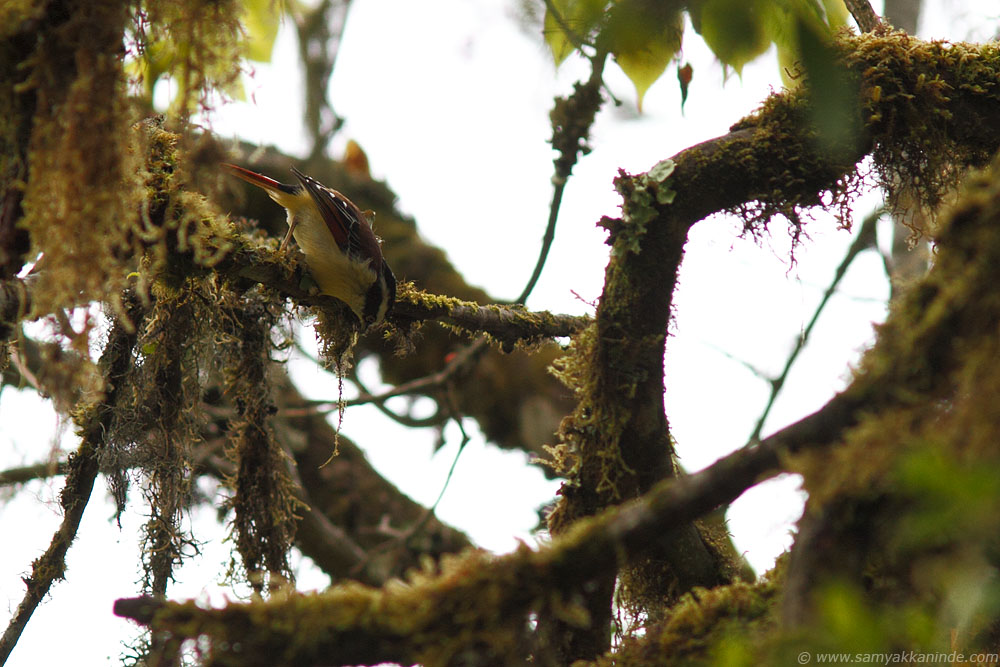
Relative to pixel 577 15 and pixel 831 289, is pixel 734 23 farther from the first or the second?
pixel 831 289

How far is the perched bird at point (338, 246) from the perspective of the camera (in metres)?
3.01

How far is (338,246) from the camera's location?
3.53 meters

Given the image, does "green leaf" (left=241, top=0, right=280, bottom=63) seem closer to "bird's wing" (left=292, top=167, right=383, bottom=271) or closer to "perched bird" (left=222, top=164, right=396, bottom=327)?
"perched bird" (left=222, top=164, right=396, bottom=327)

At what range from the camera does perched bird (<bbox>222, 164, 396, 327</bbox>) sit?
3014 mm

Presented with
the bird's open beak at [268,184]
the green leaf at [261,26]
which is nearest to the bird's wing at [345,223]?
the bird's open beak at [268,184]

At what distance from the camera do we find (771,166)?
2666mm

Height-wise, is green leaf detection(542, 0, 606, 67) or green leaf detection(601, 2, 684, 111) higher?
green leaf detection(542, 0, 606, 67)

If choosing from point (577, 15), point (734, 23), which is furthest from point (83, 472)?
point (734, 23)

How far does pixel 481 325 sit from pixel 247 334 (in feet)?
3.23

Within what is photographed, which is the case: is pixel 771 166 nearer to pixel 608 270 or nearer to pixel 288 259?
pixel 608 270

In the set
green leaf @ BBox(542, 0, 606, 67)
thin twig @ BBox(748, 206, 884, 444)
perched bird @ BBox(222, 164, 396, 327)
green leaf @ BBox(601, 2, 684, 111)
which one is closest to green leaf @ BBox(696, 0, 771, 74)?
green leaf @ BBox(601, 2, 684, 111)

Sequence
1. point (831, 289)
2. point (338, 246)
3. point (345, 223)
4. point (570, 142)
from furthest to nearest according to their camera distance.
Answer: point (831, 289) → point (345, 223) → point (570, 142) → point (338, 246)

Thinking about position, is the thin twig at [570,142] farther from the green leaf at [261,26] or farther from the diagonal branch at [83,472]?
the diagonal branch at [83,472]

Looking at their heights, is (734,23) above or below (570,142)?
below
